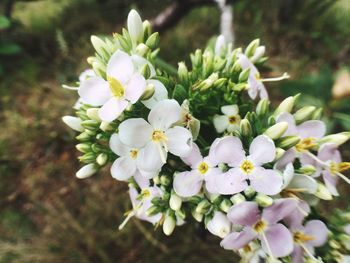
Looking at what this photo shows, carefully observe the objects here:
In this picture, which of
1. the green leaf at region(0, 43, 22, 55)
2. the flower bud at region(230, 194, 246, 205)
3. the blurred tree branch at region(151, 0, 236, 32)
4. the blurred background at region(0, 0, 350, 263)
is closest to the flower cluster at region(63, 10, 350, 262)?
the flower bud at region(230, 194, 246, 205)

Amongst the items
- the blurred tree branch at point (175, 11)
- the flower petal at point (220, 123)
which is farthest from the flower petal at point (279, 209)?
the blurred tree branch at point (175, 11)

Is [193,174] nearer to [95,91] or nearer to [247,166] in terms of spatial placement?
[247,166]

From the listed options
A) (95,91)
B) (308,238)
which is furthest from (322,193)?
(95,91)

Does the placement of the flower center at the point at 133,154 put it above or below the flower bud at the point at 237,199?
above

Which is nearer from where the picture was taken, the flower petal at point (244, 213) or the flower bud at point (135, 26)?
the flower petal at point (244, 213)

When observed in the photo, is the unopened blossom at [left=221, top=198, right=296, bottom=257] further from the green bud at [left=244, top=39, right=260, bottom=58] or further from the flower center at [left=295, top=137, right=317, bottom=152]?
the green bud at [left=244, top=39, right=260, bottom=58]

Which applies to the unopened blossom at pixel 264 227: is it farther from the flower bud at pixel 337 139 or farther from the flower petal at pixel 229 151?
the flower bud at pixel 337 139

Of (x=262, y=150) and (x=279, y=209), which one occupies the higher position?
(x=262, y=150)
